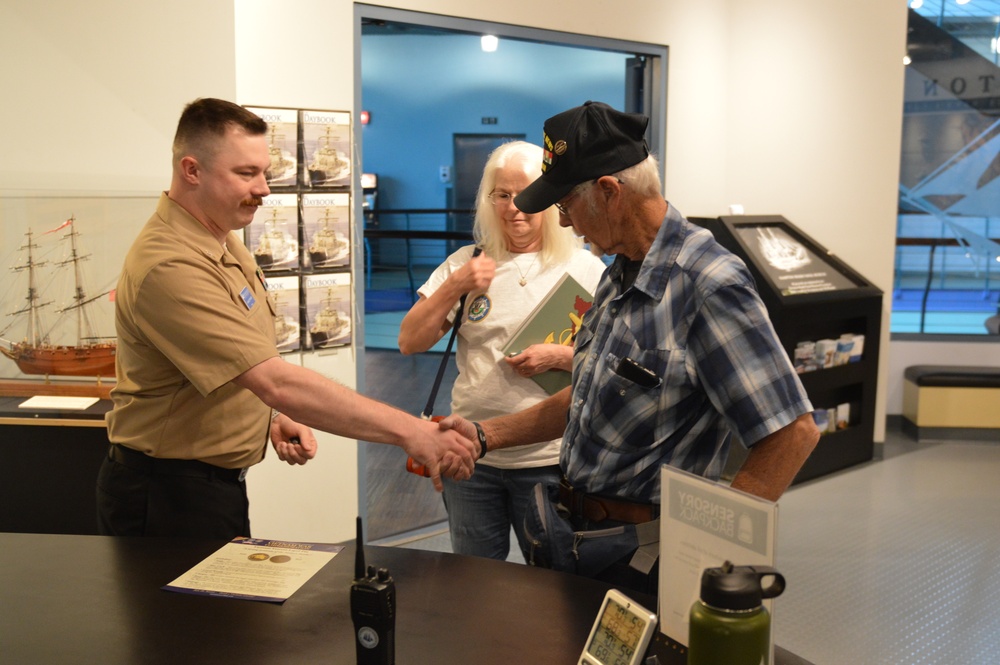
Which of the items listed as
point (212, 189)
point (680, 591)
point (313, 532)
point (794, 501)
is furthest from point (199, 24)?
point (794, 501)

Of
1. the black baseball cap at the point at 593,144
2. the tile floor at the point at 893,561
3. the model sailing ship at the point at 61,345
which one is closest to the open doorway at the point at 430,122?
the tile floor at the point at 893,561

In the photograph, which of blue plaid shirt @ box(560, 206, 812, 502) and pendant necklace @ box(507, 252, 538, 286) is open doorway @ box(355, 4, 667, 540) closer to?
pendant necklace @ box(507, 252, 538, 286)

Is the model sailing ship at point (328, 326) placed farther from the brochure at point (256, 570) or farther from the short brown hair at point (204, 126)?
the brochure at point (256, 570)

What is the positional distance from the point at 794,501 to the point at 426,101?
3433 millimetres

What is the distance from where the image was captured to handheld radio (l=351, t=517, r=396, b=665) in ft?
4.50

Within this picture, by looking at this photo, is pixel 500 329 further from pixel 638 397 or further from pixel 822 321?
pixel 822 321

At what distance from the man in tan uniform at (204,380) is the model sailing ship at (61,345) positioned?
1.10 metres

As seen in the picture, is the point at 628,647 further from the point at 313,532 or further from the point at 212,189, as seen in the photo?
the point at 313,532

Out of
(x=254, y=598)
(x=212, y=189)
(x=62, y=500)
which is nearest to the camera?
(x=254, y=598)

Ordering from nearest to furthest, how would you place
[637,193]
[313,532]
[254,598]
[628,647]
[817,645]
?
[628,647]
[254,598]
[637,193]
[817,645]
[313,532]

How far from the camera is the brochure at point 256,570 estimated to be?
1.72 m

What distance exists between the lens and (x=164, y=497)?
225cm

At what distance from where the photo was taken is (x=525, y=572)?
1.81 metres

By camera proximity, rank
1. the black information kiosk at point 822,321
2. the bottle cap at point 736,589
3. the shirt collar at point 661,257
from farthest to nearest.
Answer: the black information kiosk at point 822,321, the shirt collar at point 661,257, the bottle cap at point 736,589
